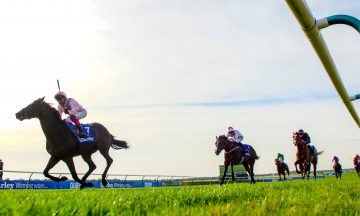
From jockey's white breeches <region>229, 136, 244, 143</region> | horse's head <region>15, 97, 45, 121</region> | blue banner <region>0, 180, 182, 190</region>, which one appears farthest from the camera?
blue banner <region>0, 180, 182, 190</region>

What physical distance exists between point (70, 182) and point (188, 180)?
60.7 ft

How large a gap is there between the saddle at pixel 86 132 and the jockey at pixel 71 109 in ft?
0.32

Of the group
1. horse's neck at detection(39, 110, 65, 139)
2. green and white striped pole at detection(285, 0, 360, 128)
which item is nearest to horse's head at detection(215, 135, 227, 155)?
horse's neck at detection(39, 110, 65, 139)

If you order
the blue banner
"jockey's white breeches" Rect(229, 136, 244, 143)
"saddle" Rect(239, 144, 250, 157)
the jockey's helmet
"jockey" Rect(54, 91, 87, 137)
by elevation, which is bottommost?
the blue banner

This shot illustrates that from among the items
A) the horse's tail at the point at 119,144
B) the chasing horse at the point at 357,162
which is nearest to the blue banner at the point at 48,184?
the horse's tail at the point at 119,144

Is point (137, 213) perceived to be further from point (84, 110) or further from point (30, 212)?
point (84, 110)

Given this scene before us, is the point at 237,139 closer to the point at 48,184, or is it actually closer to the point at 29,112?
the point at 29,112

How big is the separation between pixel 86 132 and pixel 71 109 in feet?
2.91

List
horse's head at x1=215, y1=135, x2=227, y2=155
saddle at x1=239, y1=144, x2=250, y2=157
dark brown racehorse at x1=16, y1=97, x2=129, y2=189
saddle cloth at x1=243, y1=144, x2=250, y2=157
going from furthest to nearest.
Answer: saddle cloth at x1=243, y1=144, x2=250, y2=157, saddle at x1=239, y1=144, x2=250, y2=157, horse's head at x1=215, y1=135, x2=227, y2=155, dark brown racehorse at x1=16, y1=97, x2=129, y2=189

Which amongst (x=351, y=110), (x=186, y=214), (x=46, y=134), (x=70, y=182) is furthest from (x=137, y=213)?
(x=70, y=182)

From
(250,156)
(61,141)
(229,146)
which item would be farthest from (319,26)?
(250,156)

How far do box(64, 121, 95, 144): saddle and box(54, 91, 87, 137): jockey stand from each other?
10 cm

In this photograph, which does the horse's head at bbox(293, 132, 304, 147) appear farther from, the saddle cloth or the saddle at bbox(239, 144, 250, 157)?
the saddle at bbox(239, 144, 250, 157)

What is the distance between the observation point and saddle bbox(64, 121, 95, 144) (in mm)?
10477
